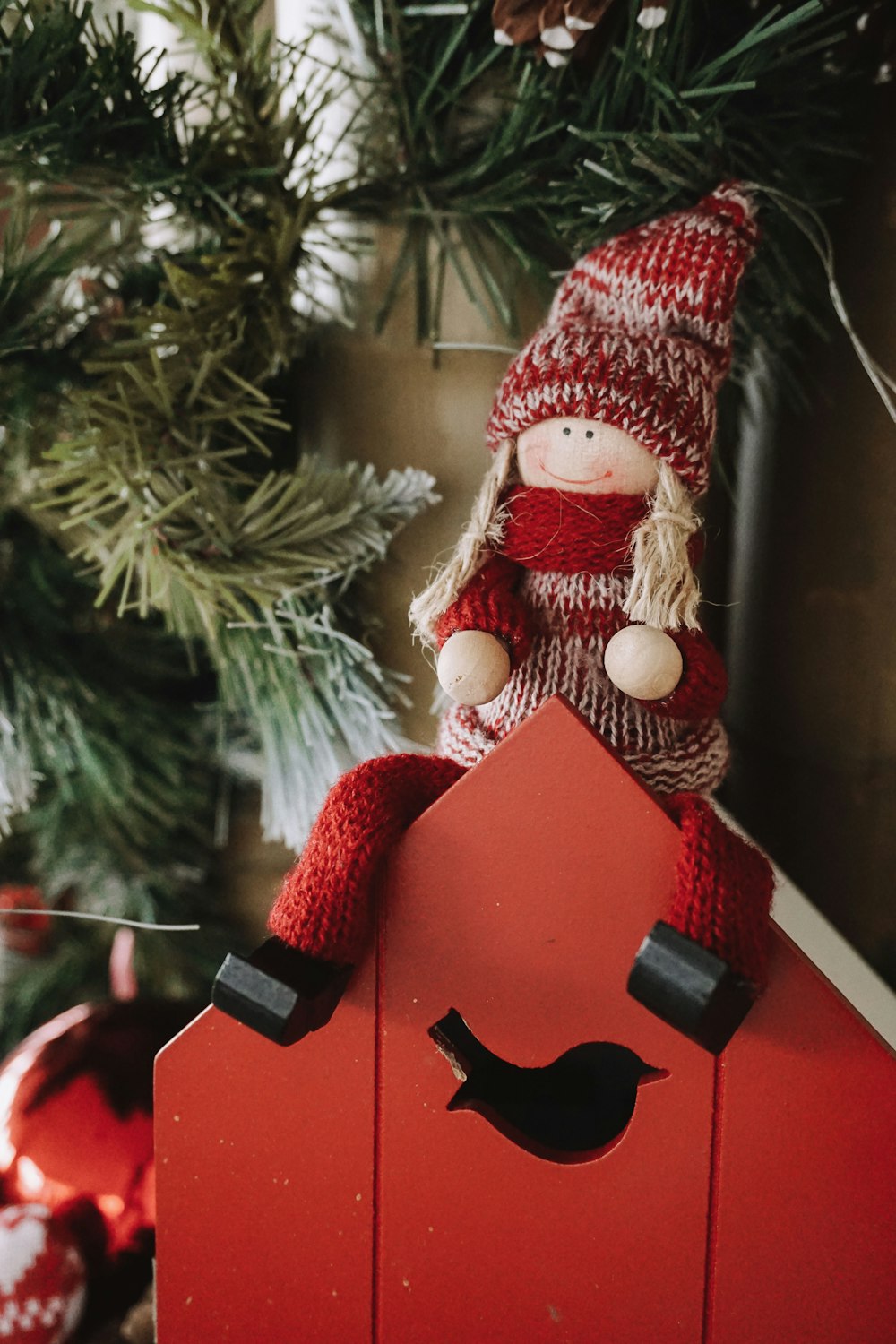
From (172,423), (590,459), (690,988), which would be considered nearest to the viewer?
(690,988)

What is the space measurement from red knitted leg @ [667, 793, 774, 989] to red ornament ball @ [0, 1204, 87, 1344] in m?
0.39

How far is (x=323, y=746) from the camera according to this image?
2.00 feet

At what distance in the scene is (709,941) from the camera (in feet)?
1.12

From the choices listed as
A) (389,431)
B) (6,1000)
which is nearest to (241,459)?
(389,431)

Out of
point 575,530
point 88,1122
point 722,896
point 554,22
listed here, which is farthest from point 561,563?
point 88,1122

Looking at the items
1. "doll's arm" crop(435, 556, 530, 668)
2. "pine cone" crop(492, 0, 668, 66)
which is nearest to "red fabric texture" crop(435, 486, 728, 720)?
"doll's arm" crop(435, 556, 530, 668)

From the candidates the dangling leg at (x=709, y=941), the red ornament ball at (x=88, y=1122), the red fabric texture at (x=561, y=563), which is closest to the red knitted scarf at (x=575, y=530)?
the red fabric texture at (x=561, y=563)

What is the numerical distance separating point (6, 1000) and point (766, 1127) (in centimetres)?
64

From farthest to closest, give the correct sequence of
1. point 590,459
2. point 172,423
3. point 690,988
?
point 172,423 < point 590,459 < point 690,988

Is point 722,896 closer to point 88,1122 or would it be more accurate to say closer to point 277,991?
point 277,991

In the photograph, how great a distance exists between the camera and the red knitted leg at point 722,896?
344 millimetres

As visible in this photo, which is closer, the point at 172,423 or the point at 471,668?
the point at 471,668

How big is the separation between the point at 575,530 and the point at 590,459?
0.10ft

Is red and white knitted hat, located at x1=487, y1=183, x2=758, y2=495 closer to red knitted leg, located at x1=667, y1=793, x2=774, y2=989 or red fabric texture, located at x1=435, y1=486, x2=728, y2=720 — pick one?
red fabric texture, located at x1=435, y1=486, x2=728, y2=720
